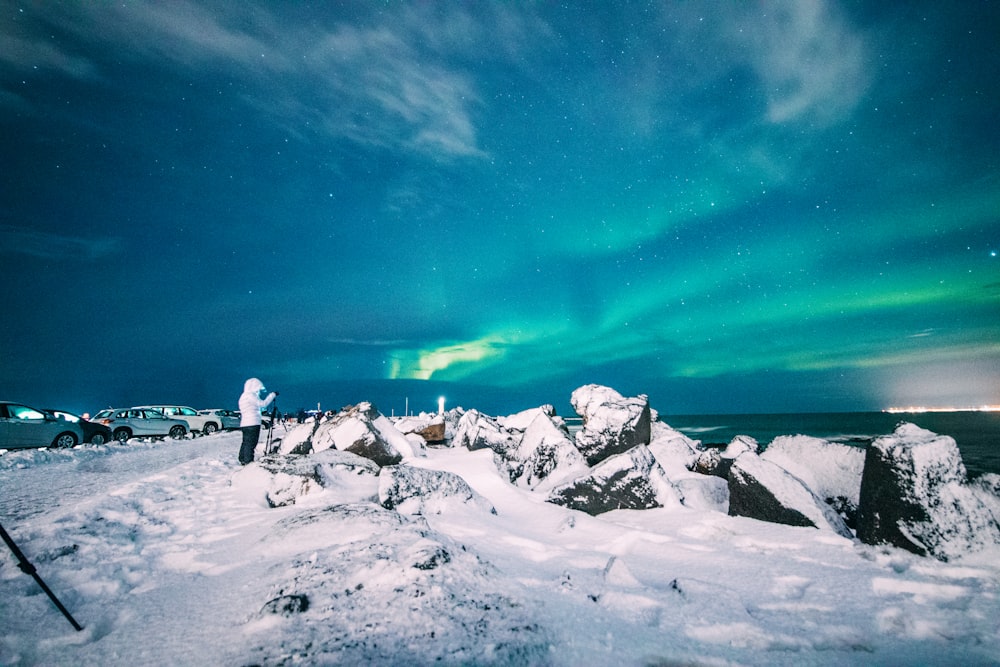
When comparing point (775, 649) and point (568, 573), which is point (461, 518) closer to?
point (568, 573)

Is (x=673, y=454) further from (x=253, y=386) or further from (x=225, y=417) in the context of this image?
(x=225, y=417)

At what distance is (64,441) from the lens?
1387cm

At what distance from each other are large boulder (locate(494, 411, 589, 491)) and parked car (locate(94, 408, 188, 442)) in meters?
19.3

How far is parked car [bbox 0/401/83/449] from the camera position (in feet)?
40.4

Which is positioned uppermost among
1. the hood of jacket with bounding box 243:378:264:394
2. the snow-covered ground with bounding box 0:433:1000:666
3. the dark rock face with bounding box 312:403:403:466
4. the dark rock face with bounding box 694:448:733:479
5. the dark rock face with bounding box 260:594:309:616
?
the hood of jacket with bounding box 243:378:264:394

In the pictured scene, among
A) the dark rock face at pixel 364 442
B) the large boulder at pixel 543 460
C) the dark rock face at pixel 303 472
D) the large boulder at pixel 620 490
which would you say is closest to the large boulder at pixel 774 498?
the large boulder at pixel 620 490

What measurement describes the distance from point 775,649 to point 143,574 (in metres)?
4.49

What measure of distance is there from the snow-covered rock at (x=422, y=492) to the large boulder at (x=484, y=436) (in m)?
4.55

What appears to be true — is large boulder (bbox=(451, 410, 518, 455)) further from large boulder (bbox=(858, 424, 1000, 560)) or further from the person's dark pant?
large boulder (bbox=(858, 424, 1000, 560))

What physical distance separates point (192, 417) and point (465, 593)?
89.4ft

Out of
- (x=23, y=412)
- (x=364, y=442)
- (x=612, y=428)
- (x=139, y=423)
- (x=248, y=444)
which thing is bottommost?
(x=139, y=423)

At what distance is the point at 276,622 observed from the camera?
7.46 ft

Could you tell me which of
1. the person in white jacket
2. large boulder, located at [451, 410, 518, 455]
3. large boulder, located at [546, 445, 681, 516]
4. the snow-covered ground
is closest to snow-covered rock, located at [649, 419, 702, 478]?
large boulder, located at [546, 445, 681, 516]

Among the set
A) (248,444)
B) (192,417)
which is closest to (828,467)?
(248,444)
